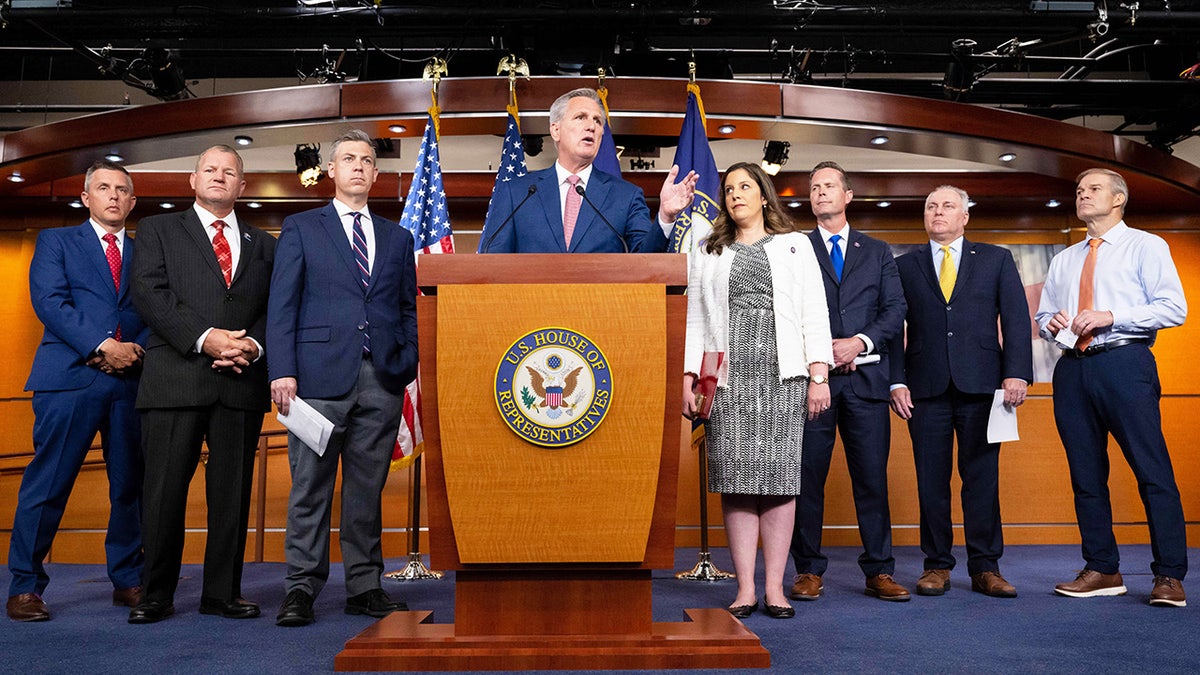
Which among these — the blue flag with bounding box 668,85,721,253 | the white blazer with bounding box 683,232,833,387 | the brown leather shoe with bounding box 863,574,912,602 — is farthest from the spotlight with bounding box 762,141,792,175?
the brown leather shoe with bounding box 863,574,912,602

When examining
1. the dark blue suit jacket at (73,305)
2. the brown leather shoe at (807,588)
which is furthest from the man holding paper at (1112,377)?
the dark blue suit jacket at (73,305)

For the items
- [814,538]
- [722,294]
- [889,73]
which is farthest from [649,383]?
[889,73]

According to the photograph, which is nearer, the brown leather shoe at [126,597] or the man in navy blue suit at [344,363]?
the man in navy blue suit at [344,363]

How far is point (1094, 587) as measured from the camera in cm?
363

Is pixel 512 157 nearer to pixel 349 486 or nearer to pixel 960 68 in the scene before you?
pixel 349 486

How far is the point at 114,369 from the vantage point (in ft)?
11.1

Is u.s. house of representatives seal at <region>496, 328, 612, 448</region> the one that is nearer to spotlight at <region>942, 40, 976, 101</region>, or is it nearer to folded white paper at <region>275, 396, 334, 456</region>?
folded white paper at <region>275, 396, 334, 456</region>

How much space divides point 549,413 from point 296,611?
4.47 feet

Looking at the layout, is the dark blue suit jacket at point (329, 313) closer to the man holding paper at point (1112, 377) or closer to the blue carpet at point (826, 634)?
the blue carpet at point (826, 634)

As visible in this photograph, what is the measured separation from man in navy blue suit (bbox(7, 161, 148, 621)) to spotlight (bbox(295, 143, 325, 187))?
2.76 m

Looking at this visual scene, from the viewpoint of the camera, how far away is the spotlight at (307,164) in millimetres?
6348

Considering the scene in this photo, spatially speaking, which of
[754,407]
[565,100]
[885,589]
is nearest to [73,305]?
[565,100]

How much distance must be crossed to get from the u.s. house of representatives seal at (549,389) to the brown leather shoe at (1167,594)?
2.53m

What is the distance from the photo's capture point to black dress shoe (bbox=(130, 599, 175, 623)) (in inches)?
117
